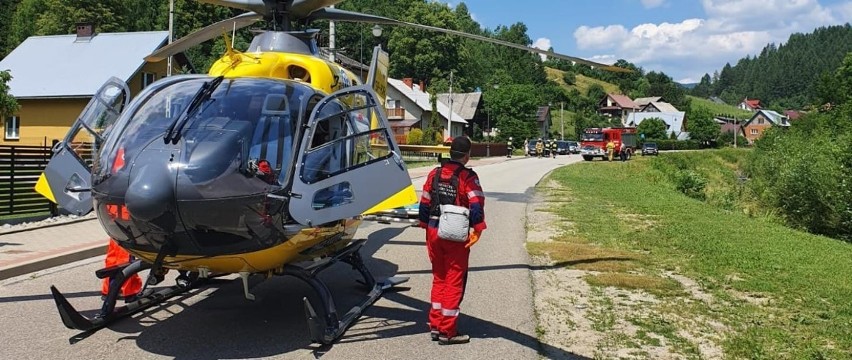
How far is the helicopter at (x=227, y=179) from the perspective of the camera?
469 cm

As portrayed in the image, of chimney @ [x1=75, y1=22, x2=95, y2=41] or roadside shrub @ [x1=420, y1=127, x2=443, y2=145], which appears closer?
chimney @ [x1=75, y1=22, x2=95, y2=41]

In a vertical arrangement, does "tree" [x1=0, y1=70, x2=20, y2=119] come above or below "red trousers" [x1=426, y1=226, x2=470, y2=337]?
above

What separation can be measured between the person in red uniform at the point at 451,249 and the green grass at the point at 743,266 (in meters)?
1.69

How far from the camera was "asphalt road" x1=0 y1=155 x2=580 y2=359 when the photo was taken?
530 cm

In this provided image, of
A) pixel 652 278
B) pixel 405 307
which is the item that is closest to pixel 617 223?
pixel 652 278

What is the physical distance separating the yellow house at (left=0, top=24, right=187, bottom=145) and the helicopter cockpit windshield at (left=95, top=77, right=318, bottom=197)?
104 ft

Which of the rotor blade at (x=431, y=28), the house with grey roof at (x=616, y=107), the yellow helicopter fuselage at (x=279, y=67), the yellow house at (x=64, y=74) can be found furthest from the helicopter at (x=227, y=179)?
the house with grey roof at (x=616, y=107)

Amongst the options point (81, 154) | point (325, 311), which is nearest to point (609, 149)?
point (325, 311)

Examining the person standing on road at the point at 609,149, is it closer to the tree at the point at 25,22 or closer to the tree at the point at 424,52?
the tree at the point at 424,52

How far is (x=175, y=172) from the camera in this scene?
183 inches

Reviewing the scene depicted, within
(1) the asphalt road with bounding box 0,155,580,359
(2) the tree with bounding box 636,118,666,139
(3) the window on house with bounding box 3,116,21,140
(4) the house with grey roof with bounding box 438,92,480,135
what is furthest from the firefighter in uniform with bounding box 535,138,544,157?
(1) the asphalt road with bounding box 0,155,580,359

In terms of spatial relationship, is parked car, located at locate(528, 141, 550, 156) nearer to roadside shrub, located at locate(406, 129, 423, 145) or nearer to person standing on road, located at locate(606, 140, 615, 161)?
person standing on road, located at locate(606, 140, 615, 161)

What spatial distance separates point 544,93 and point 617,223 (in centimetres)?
12724

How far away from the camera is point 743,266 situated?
9086mm
